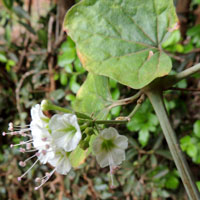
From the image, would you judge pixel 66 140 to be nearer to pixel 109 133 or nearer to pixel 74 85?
pixel 109 133

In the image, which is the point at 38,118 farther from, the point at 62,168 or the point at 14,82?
the point at 14,82

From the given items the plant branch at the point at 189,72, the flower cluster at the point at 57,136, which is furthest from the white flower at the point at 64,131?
the plant branch at the point at 189,72

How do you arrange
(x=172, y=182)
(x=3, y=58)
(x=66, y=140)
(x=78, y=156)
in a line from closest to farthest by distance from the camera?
(x=66, y=140) < (x=78, y=156) < (x=172, y=182) < (x=3, y=58)

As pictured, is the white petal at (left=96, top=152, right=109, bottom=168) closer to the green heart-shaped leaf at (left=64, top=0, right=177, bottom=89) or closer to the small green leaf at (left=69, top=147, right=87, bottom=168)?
the small green leaf at (left=69, top=147, right=87, bottom=168)

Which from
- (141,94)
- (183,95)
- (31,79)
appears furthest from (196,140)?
(31,79)

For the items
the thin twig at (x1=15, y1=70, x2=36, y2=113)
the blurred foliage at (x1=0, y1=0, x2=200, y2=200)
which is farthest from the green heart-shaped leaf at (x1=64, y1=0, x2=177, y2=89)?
the thin twig at (x1=15, y1=70, x2=36, y2=113)

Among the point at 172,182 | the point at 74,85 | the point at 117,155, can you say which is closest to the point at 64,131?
the point at 117,155
